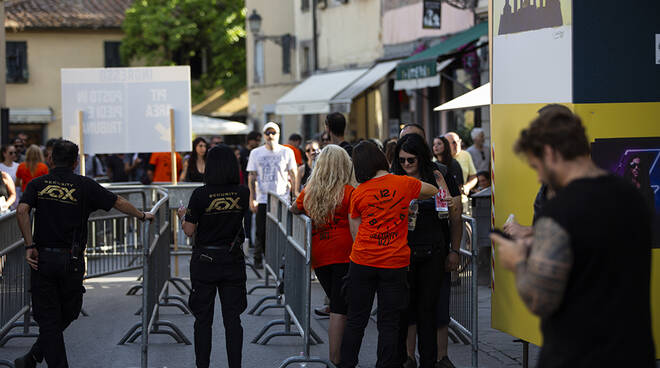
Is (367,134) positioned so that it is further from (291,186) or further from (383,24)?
(291,186)

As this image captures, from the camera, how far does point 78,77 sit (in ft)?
43.4

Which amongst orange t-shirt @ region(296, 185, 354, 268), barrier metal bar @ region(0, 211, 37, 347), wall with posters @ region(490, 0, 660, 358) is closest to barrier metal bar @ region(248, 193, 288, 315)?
orange t-shirt @ region(296, 185, 354, 268)

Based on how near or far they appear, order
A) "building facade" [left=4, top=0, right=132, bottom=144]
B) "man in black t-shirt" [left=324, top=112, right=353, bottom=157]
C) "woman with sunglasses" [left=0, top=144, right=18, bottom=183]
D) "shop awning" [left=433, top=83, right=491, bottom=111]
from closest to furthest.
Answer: "man in black t-shirt" [left=324, top=112, right=353, bottom=157] → "shop awning" [left=433, top=83, right=491, bottom=111] → "woman with sunglasses" [left=0, top=144, right=18, bottom=183] → "building facade" [left=4, top=0, right=132, bottom=144]

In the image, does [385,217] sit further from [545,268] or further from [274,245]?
[274,245]

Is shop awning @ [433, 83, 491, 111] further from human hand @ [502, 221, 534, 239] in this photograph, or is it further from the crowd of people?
human hand @ [502, 221, 534, 239]

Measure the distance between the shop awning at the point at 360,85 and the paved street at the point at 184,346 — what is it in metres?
16.1

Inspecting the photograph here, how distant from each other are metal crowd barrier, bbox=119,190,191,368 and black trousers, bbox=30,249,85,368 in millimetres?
671

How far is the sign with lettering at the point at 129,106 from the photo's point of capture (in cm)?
1323

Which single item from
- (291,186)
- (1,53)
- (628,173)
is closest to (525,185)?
(628,173)

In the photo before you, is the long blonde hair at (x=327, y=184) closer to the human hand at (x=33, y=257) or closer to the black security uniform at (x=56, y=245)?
the black security uniform at (x=56, y=245)

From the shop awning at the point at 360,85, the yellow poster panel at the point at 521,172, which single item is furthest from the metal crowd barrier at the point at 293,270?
the shop awning at the point at 360,85

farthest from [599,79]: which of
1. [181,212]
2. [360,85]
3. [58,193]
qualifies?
[360,85]

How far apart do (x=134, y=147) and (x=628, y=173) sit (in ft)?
28.0

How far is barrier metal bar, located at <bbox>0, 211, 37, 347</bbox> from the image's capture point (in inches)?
307
